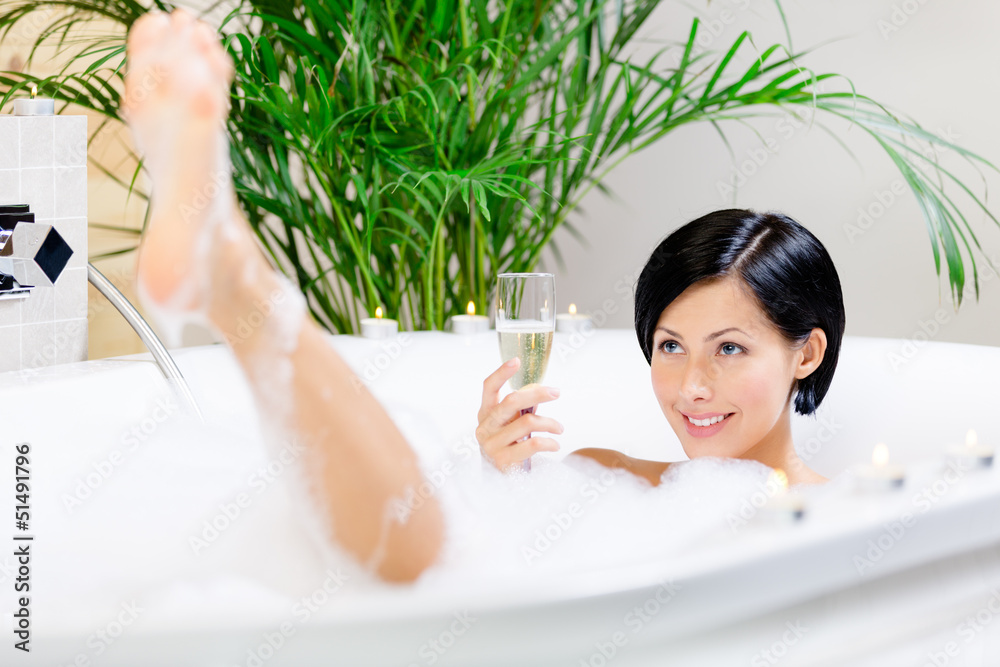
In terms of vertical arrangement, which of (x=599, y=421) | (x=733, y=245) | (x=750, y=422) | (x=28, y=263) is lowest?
(x=599, y=421)

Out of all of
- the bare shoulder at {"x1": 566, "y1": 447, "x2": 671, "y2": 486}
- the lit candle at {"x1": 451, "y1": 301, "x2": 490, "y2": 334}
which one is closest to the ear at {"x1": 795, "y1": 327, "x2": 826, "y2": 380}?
the bare shoulder at {"x1": 566, "y1": 447, "x2": 671, "y2": 486}

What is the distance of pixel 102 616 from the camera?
665 mm

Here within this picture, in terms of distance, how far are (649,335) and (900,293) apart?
1.21m

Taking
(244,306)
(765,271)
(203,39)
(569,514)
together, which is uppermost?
(203,39)

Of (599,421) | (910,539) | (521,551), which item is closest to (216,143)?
(521,551)

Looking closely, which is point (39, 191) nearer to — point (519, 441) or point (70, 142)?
point (70, 142)

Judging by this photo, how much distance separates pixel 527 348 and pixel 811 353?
1.35ft

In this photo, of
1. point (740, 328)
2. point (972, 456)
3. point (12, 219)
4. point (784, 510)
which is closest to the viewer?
point (784, 510)

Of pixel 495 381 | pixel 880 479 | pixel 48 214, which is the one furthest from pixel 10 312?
pixel 880 479

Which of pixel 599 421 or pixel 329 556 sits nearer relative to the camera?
pixel 329 556

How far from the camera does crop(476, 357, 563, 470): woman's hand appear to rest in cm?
105

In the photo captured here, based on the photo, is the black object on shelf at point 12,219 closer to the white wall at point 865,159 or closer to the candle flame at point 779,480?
the candle flame at point 779,480

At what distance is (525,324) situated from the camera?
109cm

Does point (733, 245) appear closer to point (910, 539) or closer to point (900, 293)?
point (910, 539)
